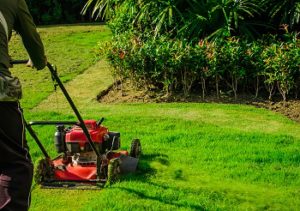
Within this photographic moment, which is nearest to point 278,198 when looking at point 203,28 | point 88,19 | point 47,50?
point 203,28

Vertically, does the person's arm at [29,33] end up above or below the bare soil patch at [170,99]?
above

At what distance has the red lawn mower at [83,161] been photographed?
5605 millimetres

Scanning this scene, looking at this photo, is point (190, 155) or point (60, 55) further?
point (60, 55)

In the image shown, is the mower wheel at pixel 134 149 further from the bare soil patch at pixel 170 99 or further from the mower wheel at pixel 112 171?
the bare soil patch at pixel 170 99

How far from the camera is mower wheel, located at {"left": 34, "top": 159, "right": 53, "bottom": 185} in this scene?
558cm

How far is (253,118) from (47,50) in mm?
9425

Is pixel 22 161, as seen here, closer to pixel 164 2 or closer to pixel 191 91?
pixel 191 91

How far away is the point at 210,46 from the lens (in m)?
9.44

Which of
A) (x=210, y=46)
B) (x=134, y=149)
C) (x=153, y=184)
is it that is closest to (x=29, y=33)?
(x=153, y=184)

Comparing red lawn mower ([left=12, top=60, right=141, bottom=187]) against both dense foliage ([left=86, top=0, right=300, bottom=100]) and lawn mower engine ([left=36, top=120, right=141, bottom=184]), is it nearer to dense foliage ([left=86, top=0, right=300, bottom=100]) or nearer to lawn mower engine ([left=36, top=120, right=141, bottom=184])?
lawn mower engine ([left=36, top=120, right=141, bottom=184])

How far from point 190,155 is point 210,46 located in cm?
328

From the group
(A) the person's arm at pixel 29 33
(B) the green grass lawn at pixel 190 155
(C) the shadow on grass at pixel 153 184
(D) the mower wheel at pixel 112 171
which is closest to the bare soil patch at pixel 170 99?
(B) the green grass lawn at pixel 190 155

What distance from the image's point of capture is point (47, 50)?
53.8ft

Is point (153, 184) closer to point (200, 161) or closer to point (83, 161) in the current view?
point (83, 161)
